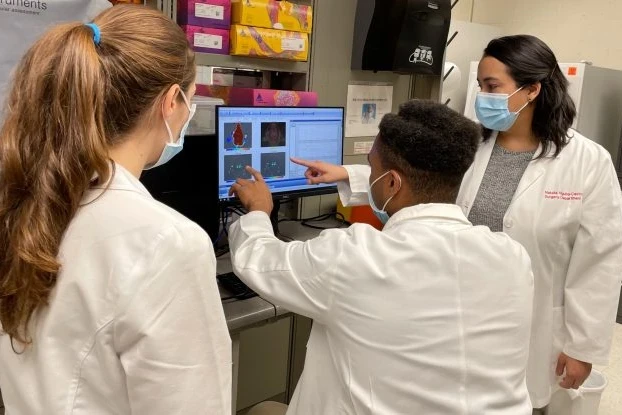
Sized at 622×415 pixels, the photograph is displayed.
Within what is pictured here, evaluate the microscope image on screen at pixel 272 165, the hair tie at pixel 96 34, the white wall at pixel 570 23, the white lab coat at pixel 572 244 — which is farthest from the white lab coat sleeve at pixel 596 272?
the white wall at pixel 570 23

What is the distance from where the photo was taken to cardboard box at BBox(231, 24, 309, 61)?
6.41ft

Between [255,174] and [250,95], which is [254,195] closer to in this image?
[255,174]

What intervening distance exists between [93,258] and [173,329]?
0.44 feet

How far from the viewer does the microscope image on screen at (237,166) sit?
1787 millimetres

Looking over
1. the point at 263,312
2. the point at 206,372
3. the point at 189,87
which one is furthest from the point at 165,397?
the point at 263,312

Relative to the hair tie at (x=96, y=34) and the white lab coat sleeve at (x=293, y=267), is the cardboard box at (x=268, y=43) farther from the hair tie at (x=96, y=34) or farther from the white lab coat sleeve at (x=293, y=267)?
the hair tie at (x=96, y=34)

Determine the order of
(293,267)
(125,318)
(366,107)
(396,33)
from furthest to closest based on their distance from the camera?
(366,107), (396,33), (293,267), (125,318)

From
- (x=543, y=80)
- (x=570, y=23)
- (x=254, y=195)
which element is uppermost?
(x=570, y=23)

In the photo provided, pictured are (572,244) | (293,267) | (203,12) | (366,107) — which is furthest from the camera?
(366,107)

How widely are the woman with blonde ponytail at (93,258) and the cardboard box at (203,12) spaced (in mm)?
1159

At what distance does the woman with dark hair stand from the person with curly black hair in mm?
580

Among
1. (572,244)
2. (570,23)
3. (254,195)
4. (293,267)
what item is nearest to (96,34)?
(293,267)

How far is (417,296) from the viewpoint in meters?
0.99

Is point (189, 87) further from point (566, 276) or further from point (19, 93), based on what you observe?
point (566, 276)
